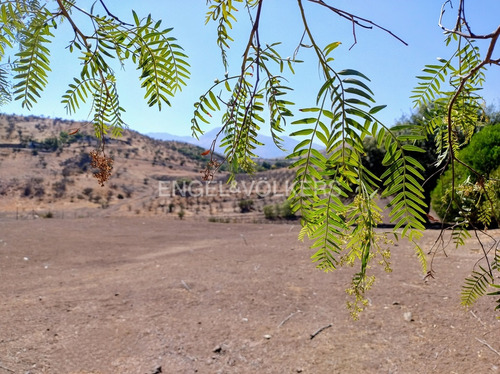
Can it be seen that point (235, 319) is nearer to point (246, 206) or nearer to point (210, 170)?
point (210, 170)

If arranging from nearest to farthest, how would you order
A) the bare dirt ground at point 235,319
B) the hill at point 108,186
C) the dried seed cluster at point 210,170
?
the dried seed cluster at point 210,170
the bare dirt ground at point 235,319
the hill at point 108,186

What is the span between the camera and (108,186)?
20266 mm

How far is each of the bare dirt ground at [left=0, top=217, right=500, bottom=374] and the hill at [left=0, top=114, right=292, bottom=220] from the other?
803 centimetres

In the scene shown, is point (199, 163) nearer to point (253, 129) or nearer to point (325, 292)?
point (325, 292)

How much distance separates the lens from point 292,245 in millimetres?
5672

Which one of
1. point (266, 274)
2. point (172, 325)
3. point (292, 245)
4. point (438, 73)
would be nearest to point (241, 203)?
point (292, 245)

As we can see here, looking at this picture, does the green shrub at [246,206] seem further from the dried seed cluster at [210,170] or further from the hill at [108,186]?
the dried seed cluster at [210,170]

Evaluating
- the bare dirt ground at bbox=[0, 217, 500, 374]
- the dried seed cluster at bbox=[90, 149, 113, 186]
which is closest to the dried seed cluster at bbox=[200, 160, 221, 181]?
the dried seed cluster at bbox=[90, 149, 113, 186]

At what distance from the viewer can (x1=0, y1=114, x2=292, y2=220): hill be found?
16047 mm

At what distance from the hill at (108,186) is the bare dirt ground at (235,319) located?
26.3 ft

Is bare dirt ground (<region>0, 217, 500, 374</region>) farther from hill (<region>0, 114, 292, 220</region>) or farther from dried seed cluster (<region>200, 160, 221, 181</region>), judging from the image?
hill (<region>0, 114, 292, 220</region>)

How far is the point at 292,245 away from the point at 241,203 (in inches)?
424

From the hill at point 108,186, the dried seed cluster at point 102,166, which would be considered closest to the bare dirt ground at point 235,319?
the dried seed cluster at point 102,166

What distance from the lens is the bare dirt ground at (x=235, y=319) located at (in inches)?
98.3
